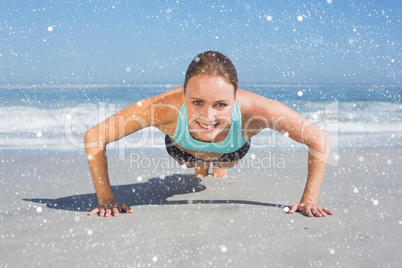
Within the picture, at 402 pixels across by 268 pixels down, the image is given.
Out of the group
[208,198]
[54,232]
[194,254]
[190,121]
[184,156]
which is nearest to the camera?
[194,254]

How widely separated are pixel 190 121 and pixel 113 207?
0.98m

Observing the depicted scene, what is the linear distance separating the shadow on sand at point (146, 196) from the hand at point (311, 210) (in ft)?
0.69

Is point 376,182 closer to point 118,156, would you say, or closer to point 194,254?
point 194,254

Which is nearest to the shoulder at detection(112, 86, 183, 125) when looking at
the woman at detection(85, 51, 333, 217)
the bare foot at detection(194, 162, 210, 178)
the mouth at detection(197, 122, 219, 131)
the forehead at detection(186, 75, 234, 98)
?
the woman at detection(85, 51, 333, 217)

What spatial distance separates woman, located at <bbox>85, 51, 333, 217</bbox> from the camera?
3.02 m

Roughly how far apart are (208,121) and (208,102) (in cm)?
18

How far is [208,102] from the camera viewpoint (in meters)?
3.01

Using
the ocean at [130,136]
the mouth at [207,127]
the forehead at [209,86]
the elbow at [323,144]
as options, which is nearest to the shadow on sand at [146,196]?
the elbow at [323,144]

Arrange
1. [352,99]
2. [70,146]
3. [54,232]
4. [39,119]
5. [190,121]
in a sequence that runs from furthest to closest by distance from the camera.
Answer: [352,99] < [39,119] < [70,146] < [190,121] < [54,232]

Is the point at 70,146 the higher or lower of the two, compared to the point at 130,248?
lower

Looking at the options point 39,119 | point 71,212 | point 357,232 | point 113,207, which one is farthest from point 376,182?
point 39,119

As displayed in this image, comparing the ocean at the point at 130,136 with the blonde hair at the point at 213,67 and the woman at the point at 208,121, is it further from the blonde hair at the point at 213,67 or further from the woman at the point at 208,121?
the blonde hair at the point at 213,67

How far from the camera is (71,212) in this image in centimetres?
331

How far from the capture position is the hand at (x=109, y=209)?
3.21 meters
